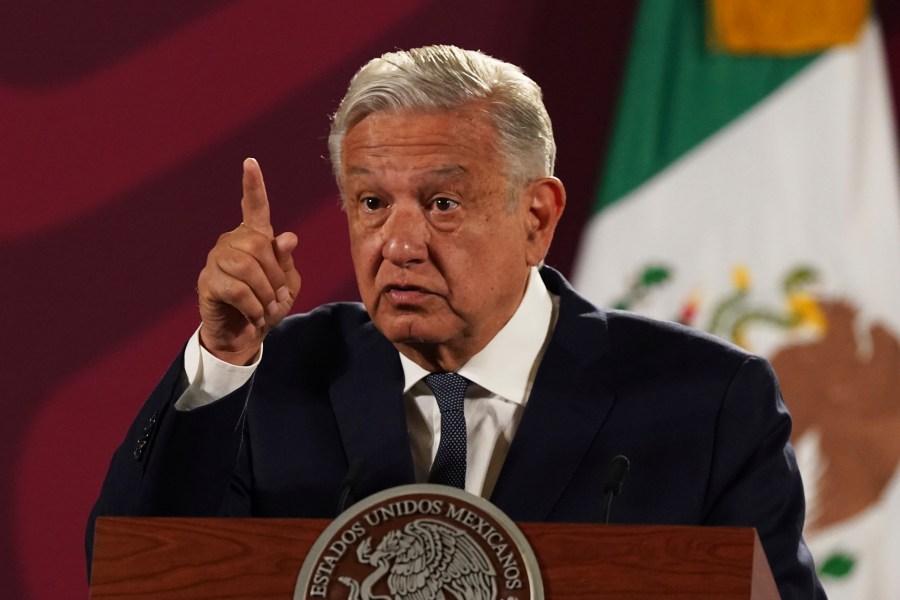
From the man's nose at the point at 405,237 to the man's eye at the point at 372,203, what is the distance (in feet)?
0.11

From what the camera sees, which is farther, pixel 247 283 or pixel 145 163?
pixel 145 163

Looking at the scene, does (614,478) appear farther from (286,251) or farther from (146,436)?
(146,436)

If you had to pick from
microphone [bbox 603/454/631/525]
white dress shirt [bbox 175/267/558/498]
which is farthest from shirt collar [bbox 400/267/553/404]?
microphone [bbox 603/454/631/525]

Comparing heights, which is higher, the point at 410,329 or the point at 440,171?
the point at 440,171

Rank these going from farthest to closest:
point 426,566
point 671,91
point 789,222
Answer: point 671,91 < point 789,222 < point 426,566

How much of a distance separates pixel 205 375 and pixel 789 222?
1961mm

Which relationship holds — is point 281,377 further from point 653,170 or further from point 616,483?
point 653,170

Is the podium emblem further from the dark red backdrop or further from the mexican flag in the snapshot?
the dark red backdrop

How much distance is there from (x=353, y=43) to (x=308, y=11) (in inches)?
5.8

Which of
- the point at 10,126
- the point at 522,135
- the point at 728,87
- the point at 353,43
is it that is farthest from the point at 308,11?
the point at 522,135

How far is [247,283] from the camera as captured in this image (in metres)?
1.73

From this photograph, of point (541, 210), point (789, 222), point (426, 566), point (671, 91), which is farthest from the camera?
point (671, 91)

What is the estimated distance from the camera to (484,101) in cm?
205

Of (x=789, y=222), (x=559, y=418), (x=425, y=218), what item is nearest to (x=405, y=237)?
(x=425, y=218)
